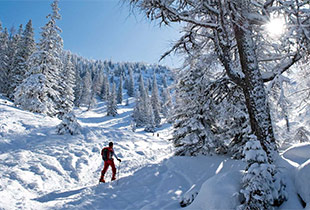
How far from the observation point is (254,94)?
13.0 feet

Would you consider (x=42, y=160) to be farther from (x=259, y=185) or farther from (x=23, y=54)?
(x=23, y=54)

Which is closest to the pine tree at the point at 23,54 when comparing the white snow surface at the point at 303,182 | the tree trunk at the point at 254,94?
the tree trunk at the point at 254,94

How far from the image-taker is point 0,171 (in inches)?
299

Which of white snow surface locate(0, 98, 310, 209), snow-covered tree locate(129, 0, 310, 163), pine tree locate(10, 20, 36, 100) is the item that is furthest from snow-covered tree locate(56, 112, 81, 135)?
pine tree locate(10, 20, 36, 100)

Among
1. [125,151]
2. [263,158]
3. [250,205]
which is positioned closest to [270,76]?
[263,158]

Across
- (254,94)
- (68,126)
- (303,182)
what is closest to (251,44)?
(254,94)

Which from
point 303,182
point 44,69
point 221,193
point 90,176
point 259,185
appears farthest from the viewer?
point 44,69

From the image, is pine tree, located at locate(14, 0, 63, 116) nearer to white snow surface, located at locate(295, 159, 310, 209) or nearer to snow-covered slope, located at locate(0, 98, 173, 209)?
snow-covered slope, located at locate(0, 98, 173, 209)

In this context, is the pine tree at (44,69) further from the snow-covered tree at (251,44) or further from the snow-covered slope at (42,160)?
the snow-covered tree at (251,44)

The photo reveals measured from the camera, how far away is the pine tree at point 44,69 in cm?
2042

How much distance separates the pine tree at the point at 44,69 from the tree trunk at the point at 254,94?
71.7ft

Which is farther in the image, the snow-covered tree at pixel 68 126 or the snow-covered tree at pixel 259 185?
the snow-covered tree at pixel 68 126

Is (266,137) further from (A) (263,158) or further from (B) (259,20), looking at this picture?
(B) (259,20)

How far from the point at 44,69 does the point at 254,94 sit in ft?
78.6
